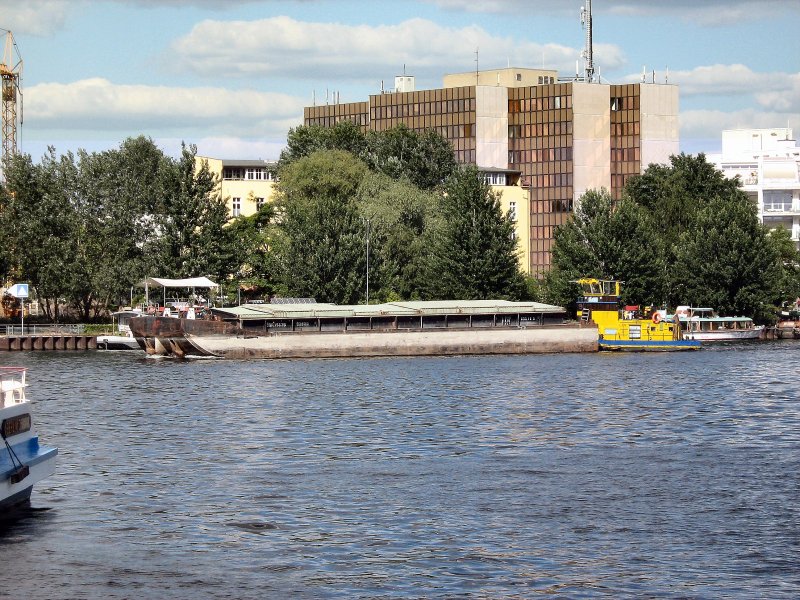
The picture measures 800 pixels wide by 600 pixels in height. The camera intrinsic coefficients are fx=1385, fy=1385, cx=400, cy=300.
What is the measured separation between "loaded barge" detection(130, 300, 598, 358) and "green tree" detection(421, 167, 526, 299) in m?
16.4

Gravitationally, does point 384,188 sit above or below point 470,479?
above

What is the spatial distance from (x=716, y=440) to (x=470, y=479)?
46.6 ft

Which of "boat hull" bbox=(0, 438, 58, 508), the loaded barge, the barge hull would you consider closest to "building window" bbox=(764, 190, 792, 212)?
the loaded barge

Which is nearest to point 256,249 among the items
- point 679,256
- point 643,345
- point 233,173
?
point 233,173

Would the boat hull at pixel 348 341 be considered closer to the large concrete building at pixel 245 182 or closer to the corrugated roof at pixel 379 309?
the corrugated roof at pixel 379 309

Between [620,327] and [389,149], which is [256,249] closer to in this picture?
[389,149]

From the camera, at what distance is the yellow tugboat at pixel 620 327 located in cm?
12550

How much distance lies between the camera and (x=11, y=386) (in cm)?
3350

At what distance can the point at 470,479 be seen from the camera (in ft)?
138

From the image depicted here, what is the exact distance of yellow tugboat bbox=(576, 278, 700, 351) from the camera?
126 meters

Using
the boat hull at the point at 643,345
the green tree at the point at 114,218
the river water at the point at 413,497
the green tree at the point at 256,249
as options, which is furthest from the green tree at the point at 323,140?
the river water at the point at 413,497

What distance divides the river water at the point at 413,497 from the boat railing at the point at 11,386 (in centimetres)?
312

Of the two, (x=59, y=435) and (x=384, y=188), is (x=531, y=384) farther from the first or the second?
(x=384, y=188)

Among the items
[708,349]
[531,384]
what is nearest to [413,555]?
[531,384]
